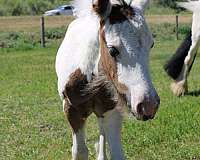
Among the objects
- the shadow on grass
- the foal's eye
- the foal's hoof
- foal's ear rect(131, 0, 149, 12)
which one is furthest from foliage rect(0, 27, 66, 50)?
Answer: the foal's eye

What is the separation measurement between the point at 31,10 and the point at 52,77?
28598mm

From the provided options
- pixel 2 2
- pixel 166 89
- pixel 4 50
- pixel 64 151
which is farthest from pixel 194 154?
pixel 2 2

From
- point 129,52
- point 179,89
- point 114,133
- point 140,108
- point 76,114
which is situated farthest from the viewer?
point 179,89

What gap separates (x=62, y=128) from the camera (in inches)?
301

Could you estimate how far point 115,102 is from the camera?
14.5 feet

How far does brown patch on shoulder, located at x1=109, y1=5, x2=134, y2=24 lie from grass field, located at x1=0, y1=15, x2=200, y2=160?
238cm

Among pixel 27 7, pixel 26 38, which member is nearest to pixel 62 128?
pixel 26 38

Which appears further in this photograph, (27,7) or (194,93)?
(27,7)

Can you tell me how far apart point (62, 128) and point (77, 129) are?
2.62 metres

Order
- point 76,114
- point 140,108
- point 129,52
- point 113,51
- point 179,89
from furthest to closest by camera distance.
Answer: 1. point 179,89
2. point 76,114
3. point 113,51
4. point 129,52
5. point 140,108

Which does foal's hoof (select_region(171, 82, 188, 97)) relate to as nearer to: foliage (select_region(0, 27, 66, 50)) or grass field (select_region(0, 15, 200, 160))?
grass field (select_region(0, 15, 200, 160))

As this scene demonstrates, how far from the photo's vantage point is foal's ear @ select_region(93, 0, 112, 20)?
4.04 metres

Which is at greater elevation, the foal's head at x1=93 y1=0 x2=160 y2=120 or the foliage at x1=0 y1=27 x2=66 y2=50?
the foal's head at x1=93 y1=0 x2=160 y2=120

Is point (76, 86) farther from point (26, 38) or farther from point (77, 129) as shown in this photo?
point (26, 38)
